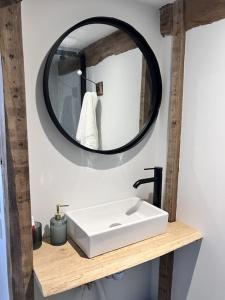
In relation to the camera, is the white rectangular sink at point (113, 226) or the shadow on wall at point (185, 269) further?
the shadow on wall at point (185, 269)

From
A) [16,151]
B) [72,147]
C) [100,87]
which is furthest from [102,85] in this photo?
[16,151]

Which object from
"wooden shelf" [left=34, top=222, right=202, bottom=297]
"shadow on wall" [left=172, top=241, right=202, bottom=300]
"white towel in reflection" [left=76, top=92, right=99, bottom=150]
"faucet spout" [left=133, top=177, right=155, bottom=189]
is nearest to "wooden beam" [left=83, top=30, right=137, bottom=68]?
"white towel in reflection" [left=76, top=92, right=99, bottom=150]

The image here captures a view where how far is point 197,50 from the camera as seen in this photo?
1.33m

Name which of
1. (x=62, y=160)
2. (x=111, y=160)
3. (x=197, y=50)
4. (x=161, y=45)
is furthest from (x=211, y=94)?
(x=62, y=160)

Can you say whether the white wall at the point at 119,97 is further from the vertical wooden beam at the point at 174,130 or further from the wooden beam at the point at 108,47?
the vertical wooden beam at the point at 174,130

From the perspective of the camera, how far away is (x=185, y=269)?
59.9 inches

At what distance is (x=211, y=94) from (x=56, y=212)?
3.33 ft

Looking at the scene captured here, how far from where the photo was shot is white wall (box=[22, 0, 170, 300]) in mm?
1152

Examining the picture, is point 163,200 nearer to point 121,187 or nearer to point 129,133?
point 121,187

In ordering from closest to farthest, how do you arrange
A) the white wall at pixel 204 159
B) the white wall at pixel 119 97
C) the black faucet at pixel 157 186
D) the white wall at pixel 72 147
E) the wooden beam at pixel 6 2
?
the wooden beam at pixel 6 2 → the white wall at pixel 72 147 → the white wall at pixel 204 159 → the white wall at pixel 119 97 → the black faucet at pixel 157 186

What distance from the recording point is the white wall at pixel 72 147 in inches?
45.4

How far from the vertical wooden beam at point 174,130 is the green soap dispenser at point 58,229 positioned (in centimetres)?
65

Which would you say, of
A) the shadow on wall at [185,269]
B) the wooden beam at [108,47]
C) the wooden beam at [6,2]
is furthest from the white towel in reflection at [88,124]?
the shadow on wall at [185,269]

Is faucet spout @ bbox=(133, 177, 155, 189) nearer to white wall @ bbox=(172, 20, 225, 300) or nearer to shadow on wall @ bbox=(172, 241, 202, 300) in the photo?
white wall @ bbox=(172, 20, 225, 300)
